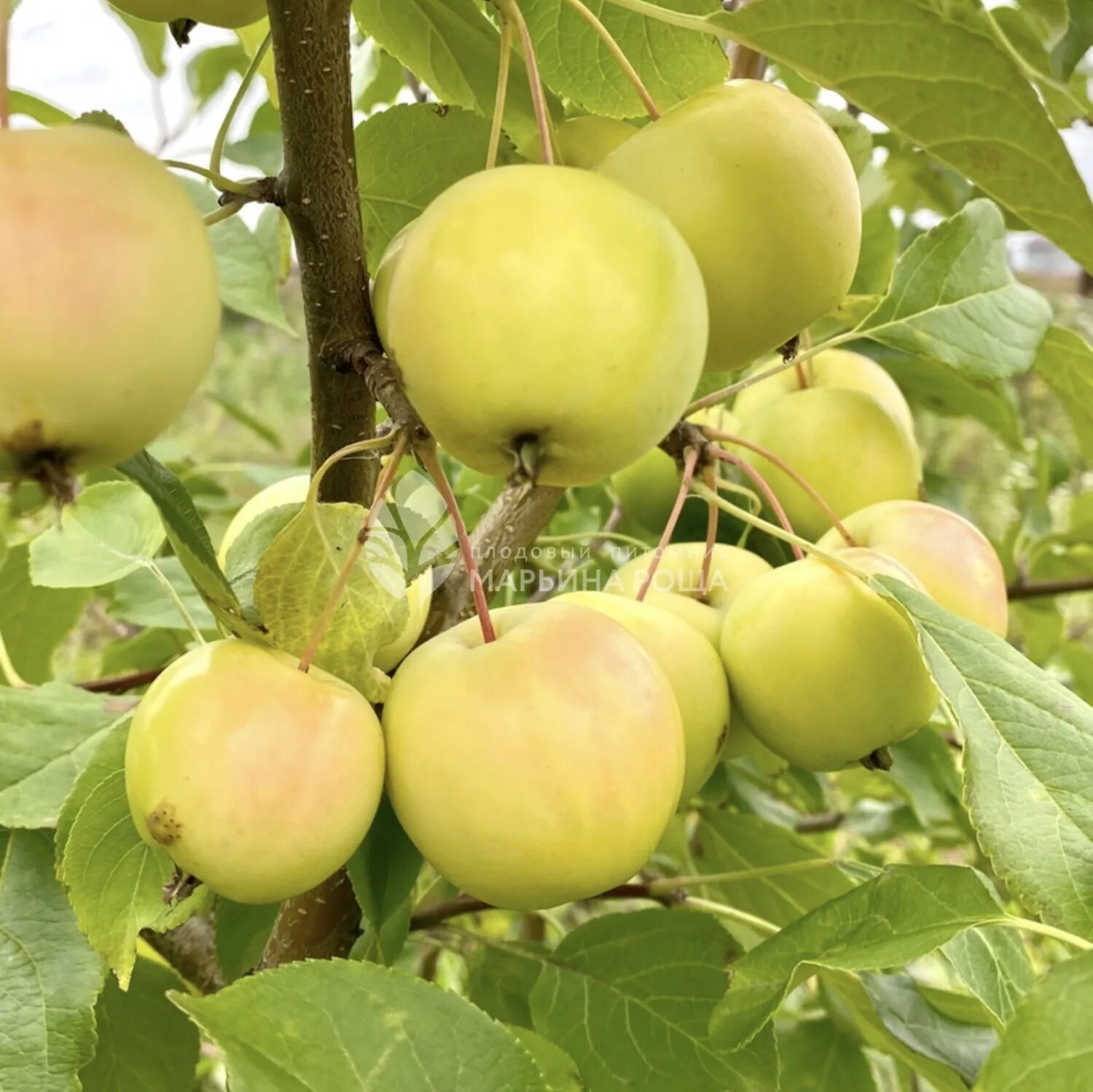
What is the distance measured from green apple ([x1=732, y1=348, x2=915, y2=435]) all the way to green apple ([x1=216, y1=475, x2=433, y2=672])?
0.96 ft

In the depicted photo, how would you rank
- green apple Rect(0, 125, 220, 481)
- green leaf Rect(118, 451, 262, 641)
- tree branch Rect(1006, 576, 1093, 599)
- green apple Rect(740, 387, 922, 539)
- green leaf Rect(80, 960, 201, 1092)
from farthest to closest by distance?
1. tree branch Rect(1006, 576, 1093, 599)
2. green apple Rect(740, 387, 922, 539)
3. green leaf Rect(80, 960, 201, 1092)
4. green leaf Rect(118, 451, 262, 641)
5. green apple Rect(0, 125, 220, 481)

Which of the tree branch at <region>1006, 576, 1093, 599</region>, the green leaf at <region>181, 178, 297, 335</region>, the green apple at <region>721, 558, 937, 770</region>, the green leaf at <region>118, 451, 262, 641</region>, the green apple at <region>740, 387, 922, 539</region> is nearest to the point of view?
the green leaf at <region>118, 451, 262, 641</region>

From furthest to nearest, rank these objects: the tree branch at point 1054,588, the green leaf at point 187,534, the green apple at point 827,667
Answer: the tree branch at point 1054,588, the green apple at point 827,667, the green leaf at point 187,534

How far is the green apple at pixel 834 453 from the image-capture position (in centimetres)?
65

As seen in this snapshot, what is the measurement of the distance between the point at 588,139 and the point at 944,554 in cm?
26

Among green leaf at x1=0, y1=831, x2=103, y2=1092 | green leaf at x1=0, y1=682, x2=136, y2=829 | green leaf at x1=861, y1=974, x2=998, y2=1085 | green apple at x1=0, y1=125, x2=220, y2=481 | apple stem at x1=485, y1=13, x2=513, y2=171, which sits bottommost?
green leaf at x1=861, y1=974, x2=998, y2=1085

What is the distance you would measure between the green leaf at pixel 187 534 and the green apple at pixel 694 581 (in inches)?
8.7

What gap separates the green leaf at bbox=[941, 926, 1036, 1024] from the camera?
Answer: 438 mm

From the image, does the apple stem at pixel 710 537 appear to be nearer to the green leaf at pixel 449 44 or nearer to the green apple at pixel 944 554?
the green apple at pixel 944 554

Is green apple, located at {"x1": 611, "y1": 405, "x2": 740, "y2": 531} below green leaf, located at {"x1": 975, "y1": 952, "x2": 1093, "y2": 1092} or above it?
below

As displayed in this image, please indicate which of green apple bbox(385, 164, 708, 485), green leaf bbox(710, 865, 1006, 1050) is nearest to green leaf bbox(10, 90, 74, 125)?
green apple bbox(385, 164, 708, 485)

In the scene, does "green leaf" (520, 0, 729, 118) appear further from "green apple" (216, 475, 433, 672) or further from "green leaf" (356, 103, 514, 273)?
"green apple" (216, 475, 433, 672)

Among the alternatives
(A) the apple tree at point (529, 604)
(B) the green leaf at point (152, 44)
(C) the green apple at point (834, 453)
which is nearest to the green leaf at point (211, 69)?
(B) the green leaf at point (152, 44)

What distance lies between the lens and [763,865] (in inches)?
28.4
